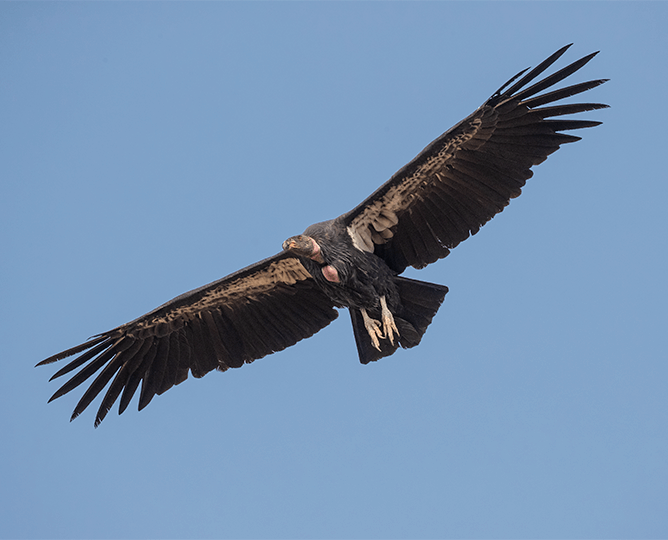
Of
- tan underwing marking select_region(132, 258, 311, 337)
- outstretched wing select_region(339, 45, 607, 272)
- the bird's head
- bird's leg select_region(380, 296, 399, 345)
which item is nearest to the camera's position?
the bird's head

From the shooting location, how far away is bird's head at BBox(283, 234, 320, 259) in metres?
9.48

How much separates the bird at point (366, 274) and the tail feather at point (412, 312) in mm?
12

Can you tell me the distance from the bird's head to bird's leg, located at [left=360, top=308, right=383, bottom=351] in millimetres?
1240

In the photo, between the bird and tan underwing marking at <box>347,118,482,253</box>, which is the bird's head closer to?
the bird

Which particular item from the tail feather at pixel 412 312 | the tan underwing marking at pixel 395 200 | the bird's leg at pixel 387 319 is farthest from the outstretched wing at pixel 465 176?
the bird's leg at pixel 387 319

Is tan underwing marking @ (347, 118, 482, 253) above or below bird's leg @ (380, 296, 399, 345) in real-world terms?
above

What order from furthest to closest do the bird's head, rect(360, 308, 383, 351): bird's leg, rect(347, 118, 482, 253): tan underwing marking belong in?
rect(360, 308, 383, 351): bird's leg < rect(347, 118, 482, 253): tan underwing marking < the bird's head

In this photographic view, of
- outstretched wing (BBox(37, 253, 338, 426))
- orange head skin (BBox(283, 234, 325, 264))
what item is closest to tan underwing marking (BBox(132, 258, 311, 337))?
outstretched wing (BBox(37, 253, 338, 426))

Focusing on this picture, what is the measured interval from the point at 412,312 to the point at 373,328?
51 centimetres

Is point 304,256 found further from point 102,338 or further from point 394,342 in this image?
point 102,338

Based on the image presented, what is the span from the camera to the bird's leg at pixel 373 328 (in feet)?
34.3

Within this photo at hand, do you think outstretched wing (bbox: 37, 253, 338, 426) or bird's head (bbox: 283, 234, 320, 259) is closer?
bird's head (bbox: 283, 234, 320, 259)

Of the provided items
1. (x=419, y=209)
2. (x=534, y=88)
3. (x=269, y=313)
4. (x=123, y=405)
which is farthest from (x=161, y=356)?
(x=534, y=88)


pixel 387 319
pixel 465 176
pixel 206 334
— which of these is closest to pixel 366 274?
pixel 387 319
